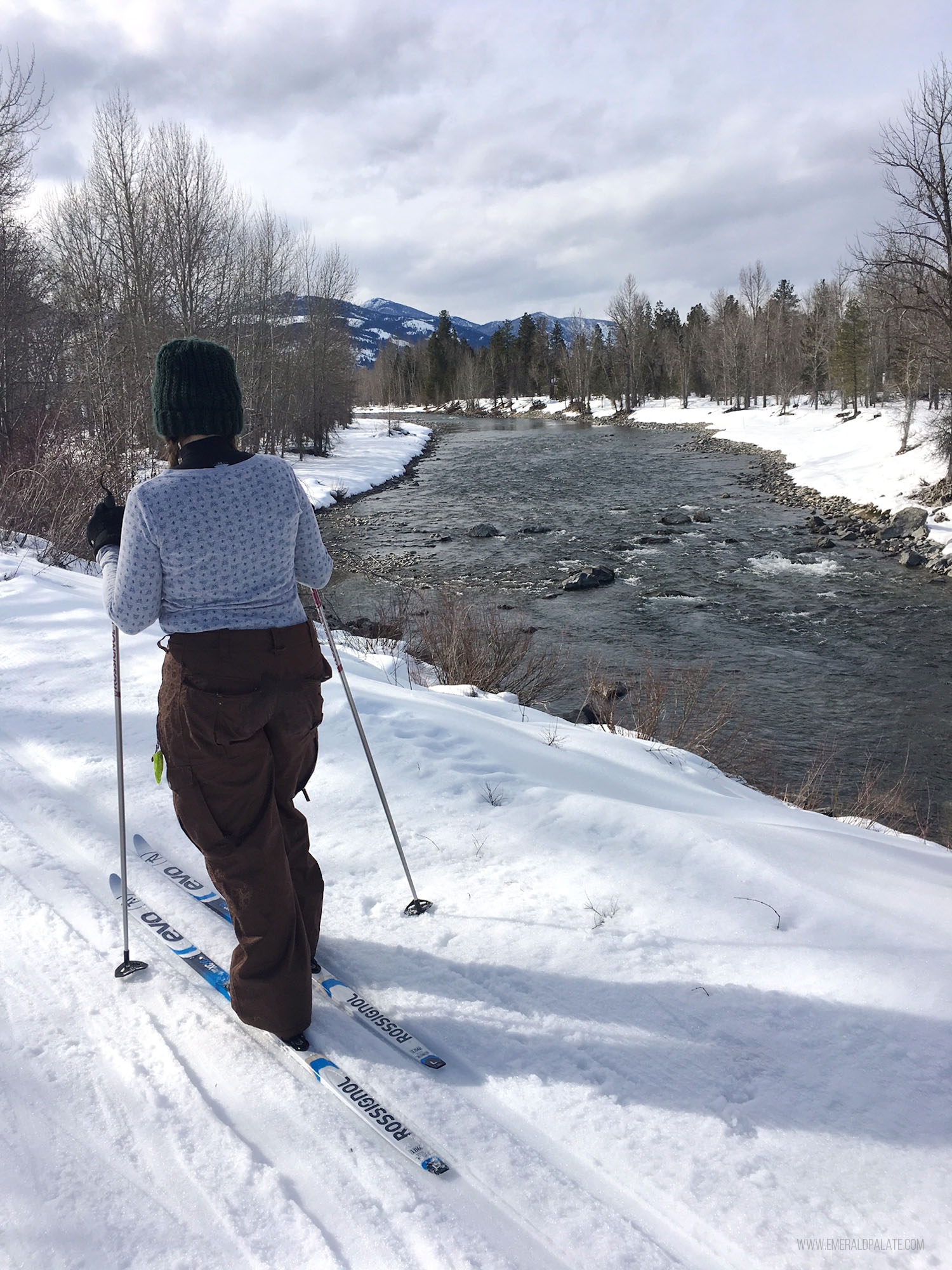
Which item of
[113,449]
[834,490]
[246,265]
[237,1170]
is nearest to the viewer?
[237,1170]

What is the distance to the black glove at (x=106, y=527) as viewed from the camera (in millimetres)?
Answer: 2369

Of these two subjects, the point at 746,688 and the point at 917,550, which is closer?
the point at 746,688

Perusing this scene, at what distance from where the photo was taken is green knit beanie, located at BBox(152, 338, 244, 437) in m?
2.22

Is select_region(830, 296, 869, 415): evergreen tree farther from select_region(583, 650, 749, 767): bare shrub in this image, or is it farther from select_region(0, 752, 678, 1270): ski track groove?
select_region(0, 752, 678, 1270): ski track groove

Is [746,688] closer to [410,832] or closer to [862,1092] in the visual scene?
[410,832]

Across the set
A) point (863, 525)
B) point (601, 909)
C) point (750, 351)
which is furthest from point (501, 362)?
point (601, 909)

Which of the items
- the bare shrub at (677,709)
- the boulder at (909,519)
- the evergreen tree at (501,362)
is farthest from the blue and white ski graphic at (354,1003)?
the evergreen tree at (501,362)

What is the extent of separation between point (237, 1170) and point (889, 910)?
256 centimetres

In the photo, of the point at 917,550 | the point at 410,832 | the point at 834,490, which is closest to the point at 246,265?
the point at 834,490

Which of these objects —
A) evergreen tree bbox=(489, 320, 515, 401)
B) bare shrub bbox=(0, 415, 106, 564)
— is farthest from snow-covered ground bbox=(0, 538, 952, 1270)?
evergreen tree bbox=(489, 320, 515, 401)

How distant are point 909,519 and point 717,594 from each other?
299 inches

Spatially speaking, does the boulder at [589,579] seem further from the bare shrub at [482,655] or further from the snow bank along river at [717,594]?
Result: the bare shrub at [482,655]

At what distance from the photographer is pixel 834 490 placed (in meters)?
24.0

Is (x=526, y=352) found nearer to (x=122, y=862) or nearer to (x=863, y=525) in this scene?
(x=863, y=525)
